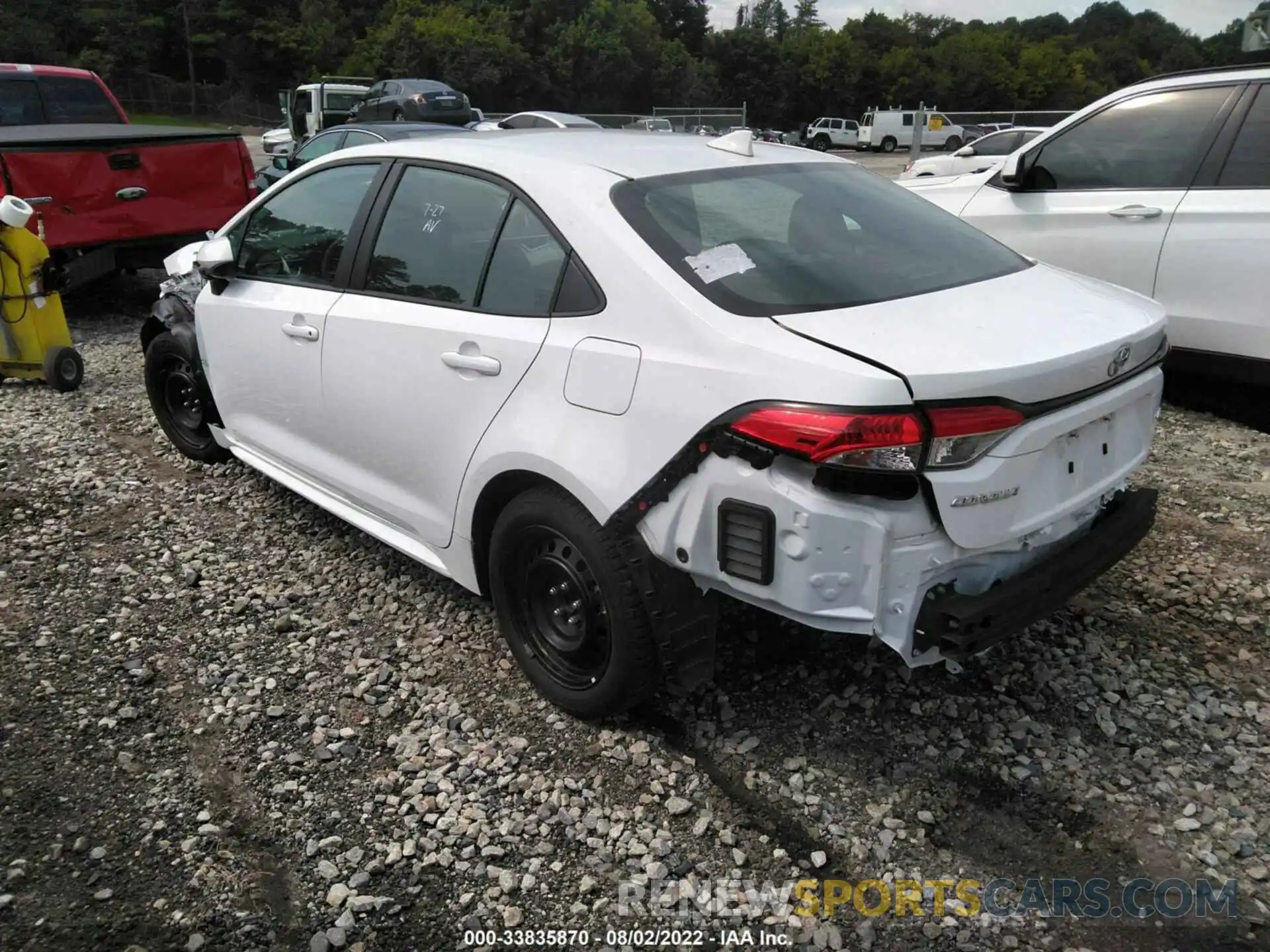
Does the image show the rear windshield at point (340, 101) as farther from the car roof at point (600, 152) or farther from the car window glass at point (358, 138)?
the car roof at point (600, 152)

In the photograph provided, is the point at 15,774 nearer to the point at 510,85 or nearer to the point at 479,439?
the point at 479,439

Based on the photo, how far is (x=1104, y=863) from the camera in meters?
2.49

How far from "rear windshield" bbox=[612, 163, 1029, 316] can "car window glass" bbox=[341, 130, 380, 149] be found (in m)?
6.78

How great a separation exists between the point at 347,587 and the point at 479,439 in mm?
1330

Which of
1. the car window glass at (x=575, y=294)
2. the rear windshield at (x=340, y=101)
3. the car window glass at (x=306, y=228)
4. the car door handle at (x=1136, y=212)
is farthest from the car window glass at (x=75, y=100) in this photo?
the rear windshield at (x=340, y=101)

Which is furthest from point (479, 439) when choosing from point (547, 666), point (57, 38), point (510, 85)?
point (57, 38)

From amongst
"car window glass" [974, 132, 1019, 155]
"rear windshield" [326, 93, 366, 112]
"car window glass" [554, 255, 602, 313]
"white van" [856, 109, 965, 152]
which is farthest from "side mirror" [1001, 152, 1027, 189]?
"white van" [856, 109, 965, 152]

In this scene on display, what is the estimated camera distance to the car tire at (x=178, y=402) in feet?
16.4

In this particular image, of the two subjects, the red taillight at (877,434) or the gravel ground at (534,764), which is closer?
the red taillight at (877,434)

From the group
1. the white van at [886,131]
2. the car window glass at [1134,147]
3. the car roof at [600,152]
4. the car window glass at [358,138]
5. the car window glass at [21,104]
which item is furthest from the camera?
the white van at [886,131]

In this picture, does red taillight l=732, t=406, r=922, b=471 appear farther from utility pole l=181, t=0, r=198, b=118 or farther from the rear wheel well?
utility pole l=181, t=0, r=198, b=118

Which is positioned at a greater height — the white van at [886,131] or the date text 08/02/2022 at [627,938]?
the white van at [886,131]

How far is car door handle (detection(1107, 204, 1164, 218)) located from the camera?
5.28m

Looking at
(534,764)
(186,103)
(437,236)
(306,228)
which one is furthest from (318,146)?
(186,103)
